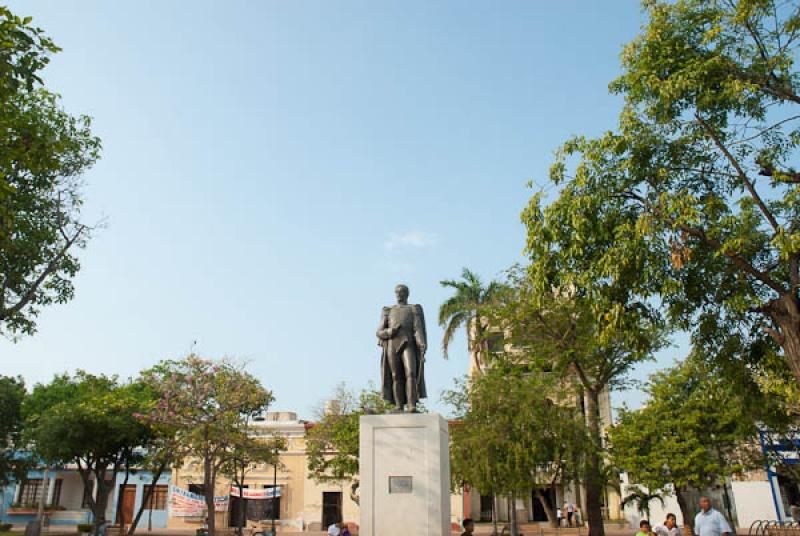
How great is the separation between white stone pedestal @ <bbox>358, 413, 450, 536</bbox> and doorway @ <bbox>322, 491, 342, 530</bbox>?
28.1 meters

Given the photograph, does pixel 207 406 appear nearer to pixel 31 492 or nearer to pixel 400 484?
pixel 400 484

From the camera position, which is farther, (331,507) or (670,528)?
(331,507)

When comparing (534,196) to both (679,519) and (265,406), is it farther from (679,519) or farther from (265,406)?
(679,519)

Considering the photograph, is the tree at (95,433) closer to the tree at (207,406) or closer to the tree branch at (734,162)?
the tree at (207,406)

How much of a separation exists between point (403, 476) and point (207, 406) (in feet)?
53.2

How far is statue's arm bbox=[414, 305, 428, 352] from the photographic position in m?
10.2

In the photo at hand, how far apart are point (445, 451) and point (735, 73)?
8572 mm

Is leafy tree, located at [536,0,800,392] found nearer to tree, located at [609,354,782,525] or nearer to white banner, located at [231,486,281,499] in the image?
tree, located at [609,354,782,525]

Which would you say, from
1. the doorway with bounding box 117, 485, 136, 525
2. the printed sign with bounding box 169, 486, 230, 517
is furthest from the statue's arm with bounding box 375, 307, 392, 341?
the doorway with bounding box 117, 485, 136, 525

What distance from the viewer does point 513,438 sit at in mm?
22641

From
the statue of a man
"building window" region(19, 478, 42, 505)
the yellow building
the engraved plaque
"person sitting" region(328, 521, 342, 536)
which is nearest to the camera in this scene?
the engraved plaque

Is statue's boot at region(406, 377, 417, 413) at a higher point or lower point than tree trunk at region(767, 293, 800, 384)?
lower

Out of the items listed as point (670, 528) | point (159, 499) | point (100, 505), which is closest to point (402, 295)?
point (670, 528)

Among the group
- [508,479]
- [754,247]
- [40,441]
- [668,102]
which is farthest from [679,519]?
[40,441]
